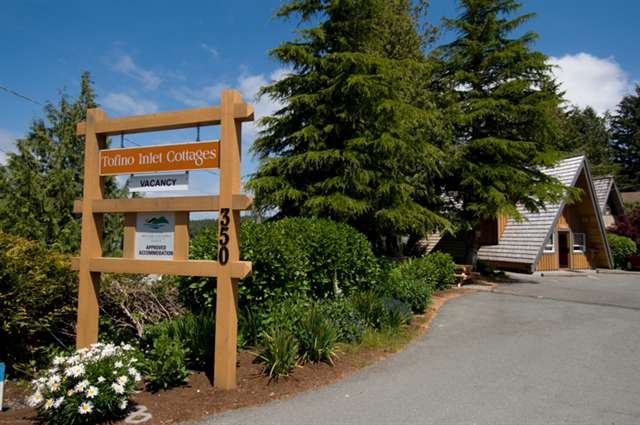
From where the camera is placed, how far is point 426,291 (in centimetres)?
1041

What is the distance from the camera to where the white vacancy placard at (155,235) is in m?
5.75

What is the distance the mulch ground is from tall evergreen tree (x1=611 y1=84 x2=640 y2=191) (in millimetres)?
59493

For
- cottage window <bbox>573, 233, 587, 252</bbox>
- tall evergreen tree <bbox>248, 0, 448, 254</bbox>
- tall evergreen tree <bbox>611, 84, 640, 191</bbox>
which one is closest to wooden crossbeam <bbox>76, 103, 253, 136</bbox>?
tall evergreen tree <bbox>248, 0, 448, 254</bbox>

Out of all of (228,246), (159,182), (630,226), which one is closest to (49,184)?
(159,182)

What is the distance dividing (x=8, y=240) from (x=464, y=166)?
14.7 metres

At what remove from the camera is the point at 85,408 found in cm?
400

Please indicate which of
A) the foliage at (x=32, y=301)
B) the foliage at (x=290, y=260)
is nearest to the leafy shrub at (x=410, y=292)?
the foliage at (x=290, y=260)

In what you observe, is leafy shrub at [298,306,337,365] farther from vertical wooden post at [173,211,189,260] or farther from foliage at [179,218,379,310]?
vertical wooden post at [173,211,189,260]

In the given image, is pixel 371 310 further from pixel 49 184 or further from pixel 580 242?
pixel 580 242

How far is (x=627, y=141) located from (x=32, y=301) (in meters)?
71.1

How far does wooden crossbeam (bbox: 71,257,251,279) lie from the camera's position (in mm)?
5211

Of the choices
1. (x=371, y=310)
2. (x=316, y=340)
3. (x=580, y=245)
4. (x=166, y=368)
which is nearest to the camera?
(x=166, y=368)

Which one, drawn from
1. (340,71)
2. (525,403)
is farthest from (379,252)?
(525,403)

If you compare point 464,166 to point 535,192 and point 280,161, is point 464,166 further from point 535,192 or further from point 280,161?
point 280,161
